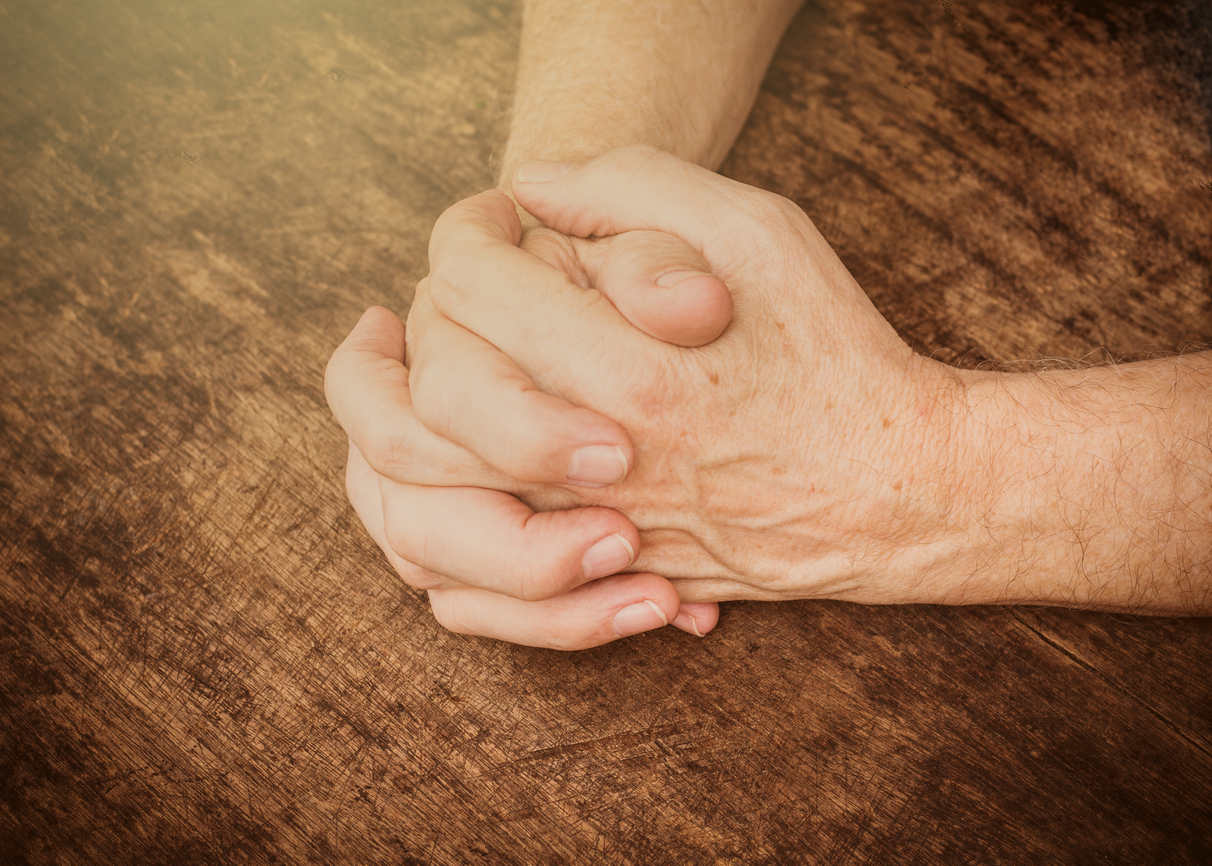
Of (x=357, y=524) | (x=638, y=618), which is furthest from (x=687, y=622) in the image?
(x=357, y=524)

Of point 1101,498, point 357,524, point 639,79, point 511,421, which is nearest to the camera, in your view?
point 511,421

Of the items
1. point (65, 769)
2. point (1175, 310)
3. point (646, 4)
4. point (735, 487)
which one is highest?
point (646, 4)

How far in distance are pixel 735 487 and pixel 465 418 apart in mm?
453

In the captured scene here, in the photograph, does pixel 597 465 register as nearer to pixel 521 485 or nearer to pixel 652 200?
pixel 521 485

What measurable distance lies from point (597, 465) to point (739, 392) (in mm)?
269

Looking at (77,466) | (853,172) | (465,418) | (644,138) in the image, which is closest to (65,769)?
(77,466)

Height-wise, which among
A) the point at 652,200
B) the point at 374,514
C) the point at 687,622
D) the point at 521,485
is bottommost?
the point at 687,622

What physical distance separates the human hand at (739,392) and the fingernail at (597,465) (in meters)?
0.08

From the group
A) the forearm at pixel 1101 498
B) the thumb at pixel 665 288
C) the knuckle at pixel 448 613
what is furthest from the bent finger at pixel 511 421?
the forearm at pixel 1101 498

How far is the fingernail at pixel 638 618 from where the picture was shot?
3.25ft

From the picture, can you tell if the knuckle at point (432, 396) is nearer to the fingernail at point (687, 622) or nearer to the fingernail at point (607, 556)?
the fingernail at point (607, 556)

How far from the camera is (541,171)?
1.12 metres

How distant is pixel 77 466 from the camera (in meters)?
1.20

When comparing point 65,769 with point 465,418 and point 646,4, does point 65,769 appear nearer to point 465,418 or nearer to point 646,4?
point 465,418
